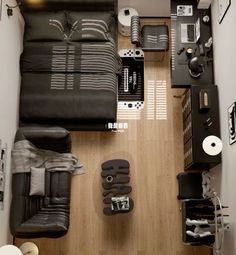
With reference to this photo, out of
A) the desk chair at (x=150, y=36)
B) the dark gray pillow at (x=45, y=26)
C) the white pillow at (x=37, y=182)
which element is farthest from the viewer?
the desk chair at (x=150, y=36)

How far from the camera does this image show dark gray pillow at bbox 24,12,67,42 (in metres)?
4.42

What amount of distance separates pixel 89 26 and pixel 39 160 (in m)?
1.58

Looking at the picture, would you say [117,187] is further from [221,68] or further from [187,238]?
[221,68]

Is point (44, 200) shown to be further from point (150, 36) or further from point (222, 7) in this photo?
point (222, 7)

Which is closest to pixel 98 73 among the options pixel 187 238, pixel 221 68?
pixel 221 68

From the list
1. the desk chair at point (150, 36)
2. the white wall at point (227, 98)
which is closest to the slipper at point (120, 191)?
the white wall at point (227, 98)

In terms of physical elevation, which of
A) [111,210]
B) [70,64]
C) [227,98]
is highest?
[70,64]

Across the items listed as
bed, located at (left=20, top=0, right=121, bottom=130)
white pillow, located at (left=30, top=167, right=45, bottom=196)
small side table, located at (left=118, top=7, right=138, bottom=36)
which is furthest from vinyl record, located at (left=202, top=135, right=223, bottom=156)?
small side table, located at (left=118, top=7, right=138, bottom=36)

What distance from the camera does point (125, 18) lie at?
182 inches

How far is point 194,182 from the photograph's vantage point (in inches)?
165

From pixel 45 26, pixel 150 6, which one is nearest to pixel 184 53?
pixel 150 6

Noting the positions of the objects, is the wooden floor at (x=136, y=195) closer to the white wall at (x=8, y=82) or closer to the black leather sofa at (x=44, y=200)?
the black leather sofa at (x=44, y=200)

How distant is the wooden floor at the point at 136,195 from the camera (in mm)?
4132

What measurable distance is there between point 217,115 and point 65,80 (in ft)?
5.40
